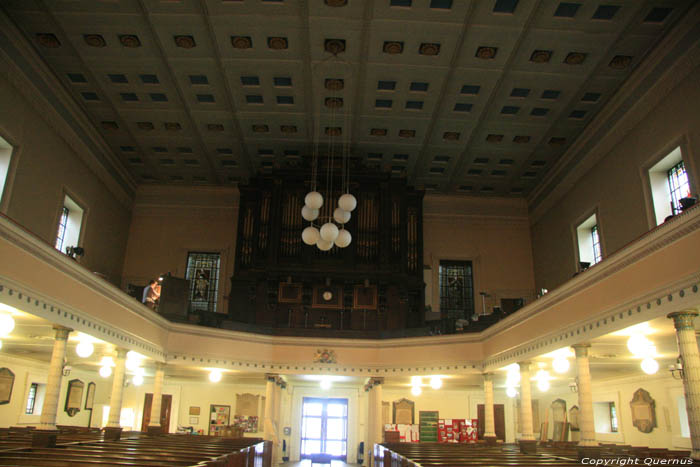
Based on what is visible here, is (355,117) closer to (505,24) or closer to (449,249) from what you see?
(505,24)

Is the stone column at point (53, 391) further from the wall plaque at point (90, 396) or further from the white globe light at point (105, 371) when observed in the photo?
the wall plaque at point (90, 396)

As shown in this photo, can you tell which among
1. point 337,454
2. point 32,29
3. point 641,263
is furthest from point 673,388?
point 32,29

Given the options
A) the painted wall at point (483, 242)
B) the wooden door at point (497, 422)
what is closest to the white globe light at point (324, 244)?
the painted wall at point (483, 242)

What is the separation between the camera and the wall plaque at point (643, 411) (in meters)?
13.9

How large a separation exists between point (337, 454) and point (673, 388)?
33.5 ft

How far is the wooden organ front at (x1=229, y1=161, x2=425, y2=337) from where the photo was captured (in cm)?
1669

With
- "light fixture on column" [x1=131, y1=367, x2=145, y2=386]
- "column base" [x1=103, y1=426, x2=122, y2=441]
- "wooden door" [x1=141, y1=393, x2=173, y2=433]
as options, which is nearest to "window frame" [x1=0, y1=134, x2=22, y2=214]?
"light fixture on column" [x1=131, y1=367, x2=145, y2=386]

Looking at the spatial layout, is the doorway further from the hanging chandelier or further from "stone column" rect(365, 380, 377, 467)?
the hanging chandelier

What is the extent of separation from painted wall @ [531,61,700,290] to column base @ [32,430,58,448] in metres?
12.2

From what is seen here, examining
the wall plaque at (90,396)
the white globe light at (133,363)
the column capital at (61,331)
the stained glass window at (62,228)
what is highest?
the stained glass window at (62,228)

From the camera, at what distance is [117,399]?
1221 centimetres

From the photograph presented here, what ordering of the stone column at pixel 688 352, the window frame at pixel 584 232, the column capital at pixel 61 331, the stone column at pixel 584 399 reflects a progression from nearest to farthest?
the stone column at pixel 688 352, the stone column at pixel 584 399, the column capital at pixel 61 331, the window frame at pixel 584 232

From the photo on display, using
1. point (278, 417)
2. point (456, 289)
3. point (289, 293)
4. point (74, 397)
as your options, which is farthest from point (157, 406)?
point (456, 289)

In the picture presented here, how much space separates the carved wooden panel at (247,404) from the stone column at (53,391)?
31.2 feet
